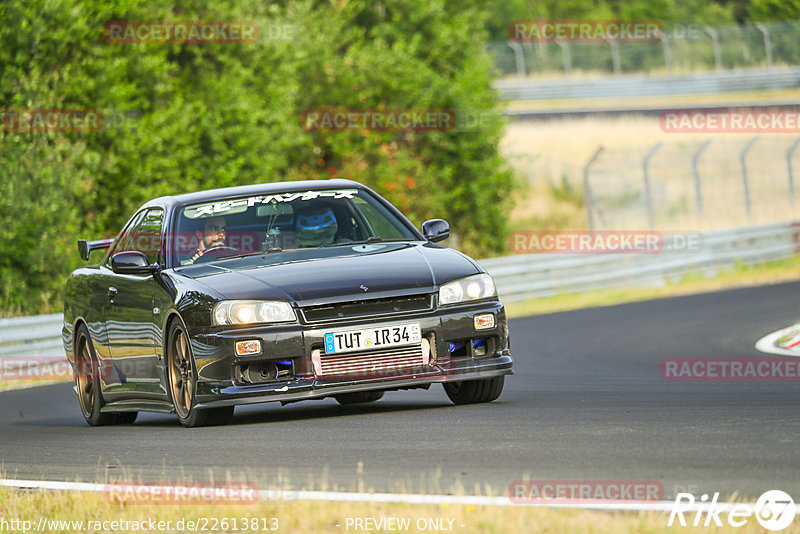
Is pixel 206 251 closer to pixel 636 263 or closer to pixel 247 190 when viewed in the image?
pixel 247 190

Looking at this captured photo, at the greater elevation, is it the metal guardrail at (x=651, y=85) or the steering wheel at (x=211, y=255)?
the metal guardrail at (x=651, y=85)

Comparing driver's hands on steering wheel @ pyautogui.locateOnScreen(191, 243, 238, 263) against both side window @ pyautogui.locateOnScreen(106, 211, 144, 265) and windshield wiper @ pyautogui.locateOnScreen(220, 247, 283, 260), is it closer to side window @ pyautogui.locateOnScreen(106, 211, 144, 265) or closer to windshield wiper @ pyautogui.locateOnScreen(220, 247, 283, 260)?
windshield wiper @ pyautogui.locateOnScreen(220, 247, 283, 260)

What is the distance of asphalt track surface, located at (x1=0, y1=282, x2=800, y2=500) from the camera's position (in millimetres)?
6254

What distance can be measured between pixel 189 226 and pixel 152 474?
119 inches

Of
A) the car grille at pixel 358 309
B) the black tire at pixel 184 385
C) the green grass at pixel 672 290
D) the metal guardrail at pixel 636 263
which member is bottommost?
the green grass at pixel 672 290

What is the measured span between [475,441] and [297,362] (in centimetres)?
162

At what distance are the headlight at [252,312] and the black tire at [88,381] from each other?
2.45 meters

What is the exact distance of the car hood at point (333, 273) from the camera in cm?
866

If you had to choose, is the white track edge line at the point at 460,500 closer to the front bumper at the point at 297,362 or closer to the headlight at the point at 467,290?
the front bumper at the point at 297,362

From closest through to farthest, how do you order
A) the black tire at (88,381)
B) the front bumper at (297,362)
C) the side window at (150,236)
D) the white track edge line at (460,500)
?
the white track edge line at (460,500)
the front bumper at (297,362)
the side window at (150,236)
the black tire at (88,381)

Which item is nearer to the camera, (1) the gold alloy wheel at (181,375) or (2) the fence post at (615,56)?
(1) the gold alloy wheel at (181,375)

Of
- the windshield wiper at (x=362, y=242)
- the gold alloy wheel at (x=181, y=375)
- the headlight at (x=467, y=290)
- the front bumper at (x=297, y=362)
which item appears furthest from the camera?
the windshield wiper at (x=362, y=242)

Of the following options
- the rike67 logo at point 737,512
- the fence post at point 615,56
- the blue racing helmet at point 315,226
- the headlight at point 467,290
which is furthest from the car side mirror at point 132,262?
the fence post at point 615,56

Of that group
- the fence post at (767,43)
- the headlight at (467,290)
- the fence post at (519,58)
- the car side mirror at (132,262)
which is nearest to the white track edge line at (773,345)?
the headlight at (467,290)
